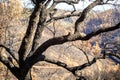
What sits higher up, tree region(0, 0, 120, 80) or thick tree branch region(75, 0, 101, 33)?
thick tree branch region(75, 0, 101, 33)

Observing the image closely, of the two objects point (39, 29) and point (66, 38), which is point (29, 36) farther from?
point (66, 38)

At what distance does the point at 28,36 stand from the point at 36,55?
2.88 feet

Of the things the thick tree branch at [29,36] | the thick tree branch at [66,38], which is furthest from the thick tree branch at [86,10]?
the thick tree branch at [29,36]

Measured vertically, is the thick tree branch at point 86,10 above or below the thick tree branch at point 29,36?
above

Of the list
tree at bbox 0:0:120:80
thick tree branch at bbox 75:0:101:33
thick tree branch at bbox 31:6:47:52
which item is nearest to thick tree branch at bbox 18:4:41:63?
tree at bbox 0:0:120:80

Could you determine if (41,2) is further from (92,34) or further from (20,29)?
(20,29)

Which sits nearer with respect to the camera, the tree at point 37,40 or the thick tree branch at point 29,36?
the tree at point 37,40

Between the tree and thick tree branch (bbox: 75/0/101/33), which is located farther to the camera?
thick tree branch (bbox: 75/0/101/33)

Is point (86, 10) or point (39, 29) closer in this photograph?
point (86, 10)

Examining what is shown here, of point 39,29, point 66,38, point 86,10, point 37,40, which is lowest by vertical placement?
point 37,40

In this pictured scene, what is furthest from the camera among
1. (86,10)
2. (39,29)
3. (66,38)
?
(39,29)

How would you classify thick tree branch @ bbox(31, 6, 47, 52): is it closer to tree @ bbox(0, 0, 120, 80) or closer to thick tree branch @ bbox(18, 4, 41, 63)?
tree @ bbox(0, 0, 120, 80)

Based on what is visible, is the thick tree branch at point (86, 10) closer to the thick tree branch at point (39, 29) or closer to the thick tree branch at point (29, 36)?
the thick tree branch at point (29, 36)

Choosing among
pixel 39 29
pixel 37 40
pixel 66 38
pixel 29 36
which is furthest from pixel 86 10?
pixel 37 40
